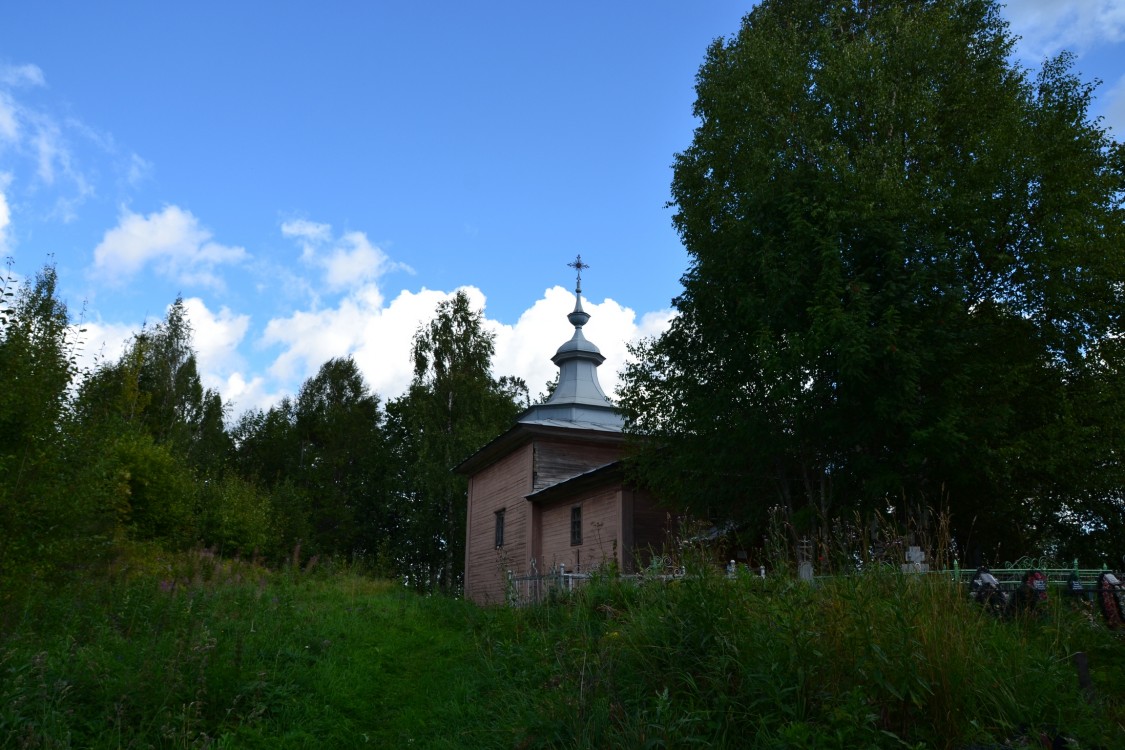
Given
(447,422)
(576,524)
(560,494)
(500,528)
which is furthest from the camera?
(447,422)

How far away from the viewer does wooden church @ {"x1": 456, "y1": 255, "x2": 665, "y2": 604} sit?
63.1 ft

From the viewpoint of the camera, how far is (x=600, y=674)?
608 cm

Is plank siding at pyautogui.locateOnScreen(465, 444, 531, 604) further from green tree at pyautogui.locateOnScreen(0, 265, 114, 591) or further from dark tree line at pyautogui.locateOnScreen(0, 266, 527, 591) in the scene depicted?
green tree at pyautogui.locateOnScreen(0, 265, 114, 591)

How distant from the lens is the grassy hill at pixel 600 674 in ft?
15.8

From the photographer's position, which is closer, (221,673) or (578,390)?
(221,673)

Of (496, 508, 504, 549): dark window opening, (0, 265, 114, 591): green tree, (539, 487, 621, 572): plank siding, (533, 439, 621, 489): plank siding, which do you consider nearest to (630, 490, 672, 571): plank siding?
(539, 487, 621, 572): plank siding

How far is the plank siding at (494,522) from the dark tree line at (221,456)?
78.7 inches

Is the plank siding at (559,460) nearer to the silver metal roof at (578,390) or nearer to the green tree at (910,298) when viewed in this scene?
the silver metal roof at (578,390)

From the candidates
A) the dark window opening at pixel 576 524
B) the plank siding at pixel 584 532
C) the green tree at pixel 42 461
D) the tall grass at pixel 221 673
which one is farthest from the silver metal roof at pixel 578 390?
the green tree at pixel 42 461

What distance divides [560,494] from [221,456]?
28611 millimetres

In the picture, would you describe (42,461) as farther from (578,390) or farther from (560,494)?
(578,390)

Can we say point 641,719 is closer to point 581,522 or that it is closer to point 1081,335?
point 1081,335

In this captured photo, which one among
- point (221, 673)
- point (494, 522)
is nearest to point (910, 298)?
point (221, 673)

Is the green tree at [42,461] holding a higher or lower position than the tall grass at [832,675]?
higher
